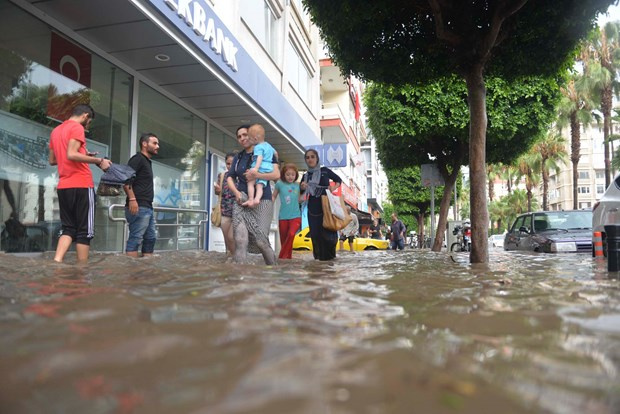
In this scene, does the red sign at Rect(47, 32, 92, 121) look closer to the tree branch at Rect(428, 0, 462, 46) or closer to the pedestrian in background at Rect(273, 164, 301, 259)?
the pedestrian in background at Rect(273, 164, 301, 259)

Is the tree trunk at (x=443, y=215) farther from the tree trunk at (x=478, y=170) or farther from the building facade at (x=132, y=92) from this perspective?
the tree trunk at (x=478, y=170)

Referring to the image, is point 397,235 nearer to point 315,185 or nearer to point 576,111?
point 315,185

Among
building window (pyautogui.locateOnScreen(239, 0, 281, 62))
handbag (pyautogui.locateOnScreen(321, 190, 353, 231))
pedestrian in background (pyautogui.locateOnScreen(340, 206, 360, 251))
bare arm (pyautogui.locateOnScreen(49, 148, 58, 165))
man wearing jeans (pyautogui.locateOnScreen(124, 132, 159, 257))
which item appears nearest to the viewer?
bare arm (pyautogui.locateOnScreen(49, 148, 58, 165))

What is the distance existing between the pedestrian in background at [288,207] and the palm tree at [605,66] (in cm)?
2542

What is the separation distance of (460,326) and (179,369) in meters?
1.08

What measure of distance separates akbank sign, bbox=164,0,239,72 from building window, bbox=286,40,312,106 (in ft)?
22.5

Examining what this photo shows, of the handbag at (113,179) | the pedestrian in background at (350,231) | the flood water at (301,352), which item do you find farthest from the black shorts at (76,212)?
the pedestrian in background at (350,231)

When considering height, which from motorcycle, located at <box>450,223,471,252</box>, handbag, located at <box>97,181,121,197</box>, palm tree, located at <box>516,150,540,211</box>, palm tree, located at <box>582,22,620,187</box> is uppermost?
palm tree, located at <box>582,22,620,187</box>

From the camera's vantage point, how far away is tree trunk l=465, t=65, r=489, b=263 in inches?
237

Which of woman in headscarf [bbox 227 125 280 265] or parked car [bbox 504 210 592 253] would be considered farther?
parked car [bbox 504 210 592 253]

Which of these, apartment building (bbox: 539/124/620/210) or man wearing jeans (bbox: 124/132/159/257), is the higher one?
apartment building (bbox: 539/124/620/210)

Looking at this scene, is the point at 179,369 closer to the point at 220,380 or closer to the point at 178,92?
the point at 220,380

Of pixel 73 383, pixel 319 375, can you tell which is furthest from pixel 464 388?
pixel 73 383

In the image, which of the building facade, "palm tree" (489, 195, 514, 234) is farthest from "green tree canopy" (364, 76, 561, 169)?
"palm tree" (489, 195, 514, 234)
